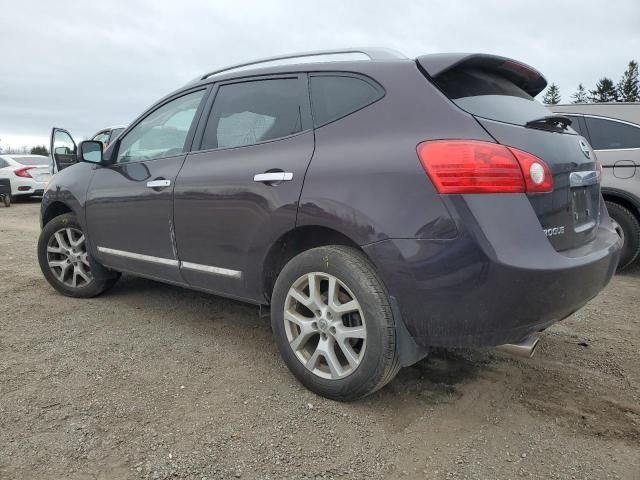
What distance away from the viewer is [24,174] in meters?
13.9

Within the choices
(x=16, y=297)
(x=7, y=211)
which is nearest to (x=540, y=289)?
(x=16, y=297)

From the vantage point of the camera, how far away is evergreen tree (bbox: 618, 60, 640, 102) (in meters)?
72.5

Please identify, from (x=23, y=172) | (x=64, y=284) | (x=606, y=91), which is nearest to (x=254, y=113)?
(x=64, y=284)

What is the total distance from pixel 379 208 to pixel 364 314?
501mm

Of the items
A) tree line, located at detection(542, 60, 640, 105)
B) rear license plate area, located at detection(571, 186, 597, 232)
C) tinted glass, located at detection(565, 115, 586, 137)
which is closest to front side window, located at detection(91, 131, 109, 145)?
tinted glass, located at detection(565, 115, 586, 137)

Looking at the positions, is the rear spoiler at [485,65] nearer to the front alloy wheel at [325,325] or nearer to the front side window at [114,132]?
the front alloy wheel at [325,325]

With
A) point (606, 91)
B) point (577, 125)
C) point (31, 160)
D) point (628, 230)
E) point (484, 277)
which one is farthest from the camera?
point (606, 91)

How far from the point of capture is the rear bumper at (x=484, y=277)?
200 cm

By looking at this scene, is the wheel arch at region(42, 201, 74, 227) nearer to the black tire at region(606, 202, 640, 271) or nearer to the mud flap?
the mud flap

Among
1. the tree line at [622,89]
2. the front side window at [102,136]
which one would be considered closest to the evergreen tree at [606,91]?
the tree line at [622,89]

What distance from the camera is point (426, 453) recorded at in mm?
2148

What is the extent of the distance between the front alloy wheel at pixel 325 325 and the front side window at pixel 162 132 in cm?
145

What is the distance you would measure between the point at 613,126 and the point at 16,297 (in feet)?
21.0

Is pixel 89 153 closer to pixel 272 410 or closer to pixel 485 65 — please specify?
pixel 272 410
